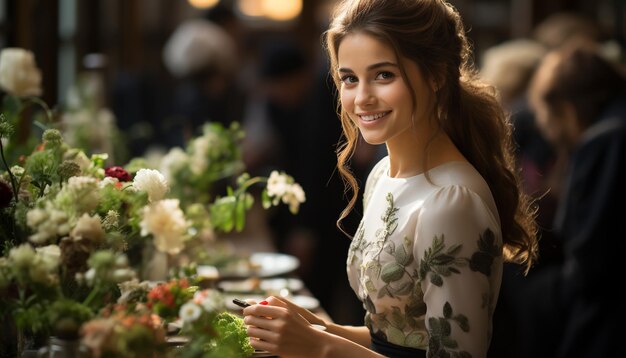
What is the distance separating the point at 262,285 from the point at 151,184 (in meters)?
1.53

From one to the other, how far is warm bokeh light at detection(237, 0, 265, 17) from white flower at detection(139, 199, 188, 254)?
328 inches

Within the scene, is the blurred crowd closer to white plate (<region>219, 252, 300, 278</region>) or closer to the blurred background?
the blurred background

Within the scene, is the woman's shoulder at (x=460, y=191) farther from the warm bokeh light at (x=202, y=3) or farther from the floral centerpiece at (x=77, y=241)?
the warm bokeh light at (x=202, y=3)

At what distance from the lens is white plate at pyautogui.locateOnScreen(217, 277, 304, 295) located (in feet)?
10.4

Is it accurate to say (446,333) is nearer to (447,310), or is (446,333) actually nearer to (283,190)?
(447,310)

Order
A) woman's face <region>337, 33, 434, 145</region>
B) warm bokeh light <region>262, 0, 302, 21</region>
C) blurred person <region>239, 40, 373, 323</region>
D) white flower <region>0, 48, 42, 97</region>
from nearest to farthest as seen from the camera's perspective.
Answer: woman's face <region>337, 33, 434, 145</region> → white flower <region>0, 48, 42, 97</region> → blurred person <region>239, 40, 373, 323</region> → warm bokeh light <region>262, 0, 302, 21</region>

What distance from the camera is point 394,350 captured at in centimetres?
197

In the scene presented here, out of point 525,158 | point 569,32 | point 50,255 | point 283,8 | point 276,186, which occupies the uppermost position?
point 283,8

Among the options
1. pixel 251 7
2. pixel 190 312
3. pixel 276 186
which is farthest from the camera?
pixel 251 7

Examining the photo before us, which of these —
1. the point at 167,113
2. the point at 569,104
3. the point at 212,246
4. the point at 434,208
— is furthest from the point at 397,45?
the point at 167,113

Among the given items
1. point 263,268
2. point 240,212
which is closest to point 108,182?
point 240,212

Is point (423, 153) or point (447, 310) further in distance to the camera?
point (423, 153)

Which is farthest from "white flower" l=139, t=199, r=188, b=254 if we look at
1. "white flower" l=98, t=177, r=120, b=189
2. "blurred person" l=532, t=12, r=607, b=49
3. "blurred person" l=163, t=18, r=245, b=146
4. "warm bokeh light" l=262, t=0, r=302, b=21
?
"warm bokeh light" l=262, t=0, r=302, b=21

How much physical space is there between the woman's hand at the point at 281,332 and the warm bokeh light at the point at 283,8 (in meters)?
7.87
